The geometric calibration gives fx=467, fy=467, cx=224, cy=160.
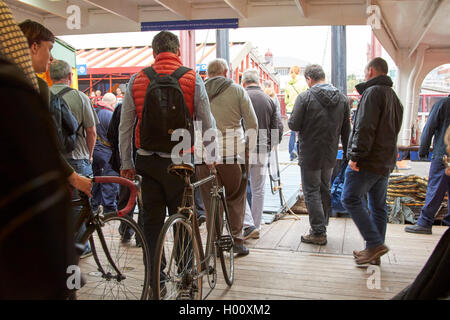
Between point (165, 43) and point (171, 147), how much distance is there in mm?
759

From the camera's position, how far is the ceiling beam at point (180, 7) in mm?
7122

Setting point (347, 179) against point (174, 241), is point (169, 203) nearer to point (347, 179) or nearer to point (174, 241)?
point (174, 241)

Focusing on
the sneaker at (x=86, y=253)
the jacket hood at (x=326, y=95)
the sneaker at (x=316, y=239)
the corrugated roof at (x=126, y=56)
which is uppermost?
the corrugated roof at (x=126, y=56)

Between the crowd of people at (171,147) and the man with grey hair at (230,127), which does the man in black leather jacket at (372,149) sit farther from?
the man with grey hair at (230,127)

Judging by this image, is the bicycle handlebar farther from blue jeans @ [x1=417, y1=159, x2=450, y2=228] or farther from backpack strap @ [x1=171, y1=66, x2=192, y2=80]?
blue jeans @ [x1=417, y1=159, x2=450, y2=228]

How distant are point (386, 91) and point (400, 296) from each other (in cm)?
302

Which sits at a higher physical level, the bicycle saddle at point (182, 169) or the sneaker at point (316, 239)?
the bicycle saddle at point (182, 169)

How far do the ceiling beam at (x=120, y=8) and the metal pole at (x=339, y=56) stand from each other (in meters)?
3.56

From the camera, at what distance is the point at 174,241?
2.87m

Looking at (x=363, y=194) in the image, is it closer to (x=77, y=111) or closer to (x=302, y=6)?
(x=77, y=111)

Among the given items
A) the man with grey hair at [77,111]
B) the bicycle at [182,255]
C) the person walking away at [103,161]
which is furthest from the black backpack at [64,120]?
the person walking away at [103,161]

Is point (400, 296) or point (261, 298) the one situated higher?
point (400, 296)

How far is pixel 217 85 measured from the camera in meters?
4.69

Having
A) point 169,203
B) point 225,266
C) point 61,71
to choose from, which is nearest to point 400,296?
point 169,203
